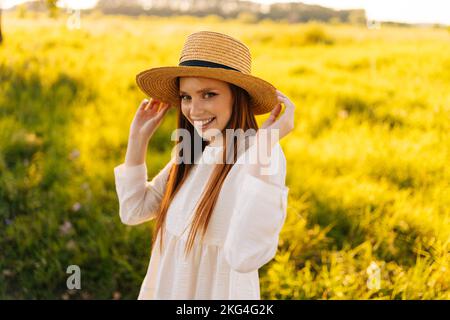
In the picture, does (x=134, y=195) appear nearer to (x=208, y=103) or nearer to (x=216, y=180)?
(x=216, y=180)

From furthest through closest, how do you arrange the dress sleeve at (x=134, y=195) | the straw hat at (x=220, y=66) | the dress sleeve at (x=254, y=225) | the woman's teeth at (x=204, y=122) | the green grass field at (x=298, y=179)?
the green grass field at (x=298, y=179), the dress sleeve at (x=134, y=195), the woman's teeth at (x=204, y=122), the straw hat at (x=220, y=66), the dress sleeve at (x=254, y=225)

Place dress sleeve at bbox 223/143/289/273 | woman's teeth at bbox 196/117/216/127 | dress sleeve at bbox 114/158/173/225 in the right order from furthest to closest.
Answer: dress sleeve at bbox 114/158/173/225 → woman's teeth at bbox 196/117/216/127 → dress sleeve at bbox 223/143/289/273

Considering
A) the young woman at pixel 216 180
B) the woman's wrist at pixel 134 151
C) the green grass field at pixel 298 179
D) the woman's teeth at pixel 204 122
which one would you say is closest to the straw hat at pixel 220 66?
the young woman at pixel 216 180

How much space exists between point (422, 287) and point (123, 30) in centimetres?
795

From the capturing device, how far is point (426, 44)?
664 cm

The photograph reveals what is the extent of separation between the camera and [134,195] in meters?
2.11

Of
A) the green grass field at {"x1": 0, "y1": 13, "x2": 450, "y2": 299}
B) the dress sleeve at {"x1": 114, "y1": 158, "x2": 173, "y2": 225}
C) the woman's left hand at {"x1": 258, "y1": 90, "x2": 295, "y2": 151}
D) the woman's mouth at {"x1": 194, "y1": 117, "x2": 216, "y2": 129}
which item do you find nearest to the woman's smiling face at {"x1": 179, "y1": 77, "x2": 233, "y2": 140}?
the woman's mouth at {"x1": 194, "y1": 117, "x2": 216, "y2": 129}

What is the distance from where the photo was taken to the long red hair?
6.00 feet

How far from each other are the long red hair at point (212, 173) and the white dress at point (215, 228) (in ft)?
0.10

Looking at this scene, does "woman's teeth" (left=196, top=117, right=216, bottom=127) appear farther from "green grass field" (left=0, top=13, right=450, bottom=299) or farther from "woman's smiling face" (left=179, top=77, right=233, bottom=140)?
"green grass field" (left=0, top=13, right=450, bottom=299)

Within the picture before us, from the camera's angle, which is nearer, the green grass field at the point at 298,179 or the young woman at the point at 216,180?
the young woman at the point at 216,180

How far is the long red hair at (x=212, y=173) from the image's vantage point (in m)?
1.83

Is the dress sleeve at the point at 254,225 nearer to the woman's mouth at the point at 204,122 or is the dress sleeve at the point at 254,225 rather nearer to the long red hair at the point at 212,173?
the long red hair at the point at 212,173

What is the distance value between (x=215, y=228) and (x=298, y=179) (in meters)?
2.11
